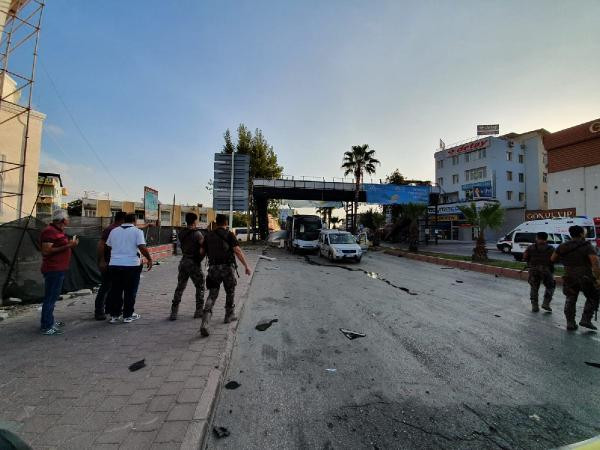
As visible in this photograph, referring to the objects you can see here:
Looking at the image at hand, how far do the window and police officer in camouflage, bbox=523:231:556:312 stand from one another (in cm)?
4208

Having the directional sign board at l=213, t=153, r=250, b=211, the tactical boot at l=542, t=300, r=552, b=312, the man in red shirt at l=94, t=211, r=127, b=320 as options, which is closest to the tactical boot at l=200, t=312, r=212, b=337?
the man in red shirt at l=94, t=211, r=127, b=320

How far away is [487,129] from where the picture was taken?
160 ft

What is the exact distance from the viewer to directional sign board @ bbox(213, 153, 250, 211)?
23328 mm

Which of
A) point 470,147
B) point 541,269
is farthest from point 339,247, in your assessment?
point 470,147

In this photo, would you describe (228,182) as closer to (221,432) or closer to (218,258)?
(218,258)

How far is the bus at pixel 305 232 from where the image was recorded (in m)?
21.9

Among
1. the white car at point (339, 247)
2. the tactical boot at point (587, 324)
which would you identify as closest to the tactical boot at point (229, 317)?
the tactical boot at point (587, 324)

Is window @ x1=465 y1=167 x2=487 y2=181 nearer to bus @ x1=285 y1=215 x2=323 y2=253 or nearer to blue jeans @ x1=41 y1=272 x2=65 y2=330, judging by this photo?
bus @ x1=285 y1=215 x2=323 y2=253

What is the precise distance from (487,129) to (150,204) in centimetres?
5201

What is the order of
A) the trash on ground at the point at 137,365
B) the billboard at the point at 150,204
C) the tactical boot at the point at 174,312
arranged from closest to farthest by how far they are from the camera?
the trash on ground at the point at 137,365, the tactical boot at the point at 174,312, the billboard at the point at 150,204

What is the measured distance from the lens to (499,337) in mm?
4938

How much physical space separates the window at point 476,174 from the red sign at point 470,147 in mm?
2943

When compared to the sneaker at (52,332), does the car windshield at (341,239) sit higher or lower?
higher

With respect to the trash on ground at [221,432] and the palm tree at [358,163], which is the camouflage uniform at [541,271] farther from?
the palm tree at [358,163]
